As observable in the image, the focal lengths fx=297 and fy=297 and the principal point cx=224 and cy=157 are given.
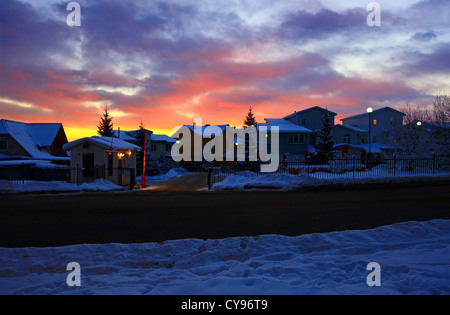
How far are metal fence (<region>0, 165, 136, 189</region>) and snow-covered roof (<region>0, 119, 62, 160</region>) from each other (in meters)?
13.7

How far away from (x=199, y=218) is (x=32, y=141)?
4009 cm

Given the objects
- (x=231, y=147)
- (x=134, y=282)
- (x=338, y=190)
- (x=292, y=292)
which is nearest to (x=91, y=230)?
(x=134, y=282)

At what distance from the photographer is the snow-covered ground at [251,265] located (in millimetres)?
4191

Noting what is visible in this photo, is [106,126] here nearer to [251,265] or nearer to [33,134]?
[33,134]

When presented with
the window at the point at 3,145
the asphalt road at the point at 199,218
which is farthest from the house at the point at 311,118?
the window at the point at 3,145

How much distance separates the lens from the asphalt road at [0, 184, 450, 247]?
763 cm

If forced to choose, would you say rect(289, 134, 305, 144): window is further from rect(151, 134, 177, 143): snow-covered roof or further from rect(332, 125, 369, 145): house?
rect(151, 134, 177, 143): snow-covered roof

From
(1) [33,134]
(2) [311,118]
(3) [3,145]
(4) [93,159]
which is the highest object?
(2) [311,118]

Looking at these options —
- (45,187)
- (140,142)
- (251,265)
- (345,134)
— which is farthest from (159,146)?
(251,265)

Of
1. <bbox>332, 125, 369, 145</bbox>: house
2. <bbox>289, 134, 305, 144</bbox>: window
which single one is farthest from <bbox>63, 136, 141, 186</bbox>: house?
<bbox>332, 125, 369, 145</bbox>: house

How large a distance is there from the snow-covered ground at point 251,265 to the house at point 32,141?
37246 millimetres

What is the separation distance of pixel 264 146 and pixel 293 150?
4239 millimetres

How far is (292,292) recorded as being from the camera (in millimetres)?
4008

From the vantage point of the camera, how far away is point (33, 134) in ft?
140
